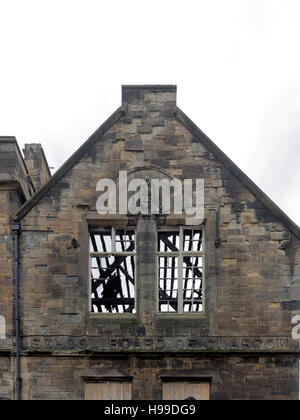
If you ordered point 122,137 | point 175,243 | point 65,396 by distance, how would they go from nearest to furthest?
1. point 65,396
2. point 122,137
3. point 175,243

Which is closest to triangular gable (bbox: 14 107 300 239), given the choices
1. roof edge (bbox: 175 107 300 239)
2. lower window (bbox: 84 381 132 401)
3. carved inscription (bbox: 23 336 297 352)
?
roof edge (bbox: 175 107 300 239)

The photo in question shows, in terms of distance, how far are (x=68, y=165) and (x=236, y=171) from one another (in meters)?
3.80

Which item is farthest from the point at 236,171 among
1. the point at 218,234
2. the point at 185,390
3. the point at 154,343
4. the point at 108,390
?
the point at 108,390

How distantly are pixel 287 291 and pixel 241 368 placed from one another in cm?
194

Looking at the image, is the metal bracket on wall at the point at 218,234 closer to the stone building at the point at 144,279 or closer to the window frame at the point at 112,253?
the stone building at the point at 144,279

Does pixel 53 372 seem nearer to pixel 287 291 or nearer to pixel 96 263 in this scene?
pixel 96 263

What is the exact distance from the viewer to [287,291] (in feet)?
42.5

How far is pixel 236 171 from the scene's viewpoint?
1335cm

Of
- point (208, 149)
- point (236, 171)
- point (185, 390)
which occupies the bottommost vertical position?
point (185, 390)

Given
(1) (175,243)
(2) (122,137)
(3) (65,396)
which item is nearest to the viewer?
(3) (65,396)

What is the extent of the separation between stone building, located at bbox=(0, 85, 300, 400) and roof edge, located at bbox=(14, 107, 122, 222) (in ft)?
0.08

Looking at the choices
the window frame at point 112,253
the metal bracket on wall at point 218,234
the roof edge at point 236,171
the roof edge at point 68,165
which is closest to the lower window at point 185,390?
the window frame at point 112,253

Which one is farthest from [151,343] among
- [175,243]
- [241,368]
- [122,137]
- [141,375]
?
[122,137]

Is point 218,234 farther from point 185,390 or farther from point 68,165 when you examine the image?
point 68,165
